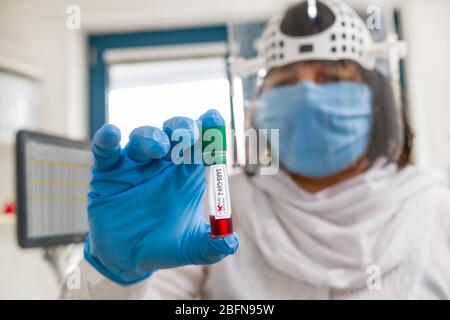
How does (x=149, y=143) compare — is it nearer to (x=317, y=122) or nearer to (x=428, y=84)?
(x=317, y=122)

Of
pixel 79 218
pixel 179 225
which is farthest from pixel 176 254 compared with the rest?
pixel 79 218

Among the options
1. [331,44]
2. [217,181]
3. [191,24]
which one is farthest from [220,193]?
[191,24]

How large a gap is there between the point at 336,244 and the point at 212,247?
1.21 feet

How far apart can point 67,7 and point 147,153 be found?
0.25 meters

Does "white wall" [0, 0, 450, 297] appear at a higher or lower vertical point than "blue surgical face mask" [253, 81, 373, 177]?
higher

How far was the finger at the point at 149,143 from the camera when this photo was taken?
35cm

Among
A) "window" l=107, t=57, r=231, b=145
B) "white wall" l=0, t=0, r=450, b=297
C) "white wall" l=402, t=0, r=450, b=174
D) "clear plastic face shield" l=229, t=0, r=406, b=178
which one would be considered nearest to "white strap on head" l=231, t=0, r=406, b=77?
"clear plastic face shield" l=229, t=0, r=406, b=178

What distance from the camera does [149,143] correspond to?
35 cm

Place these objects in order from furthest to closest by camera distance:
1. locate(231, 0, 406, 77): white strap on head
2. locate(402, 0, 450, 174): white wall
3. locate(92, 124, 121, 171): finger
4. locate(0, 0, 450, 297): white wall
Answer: locate(402, 0, 450, 174): white wall
locate(0, 0, 450, 297): white wall
locate(231, 0, 406, 77): white strap on head
locate(92, 124, 121, 171): finger

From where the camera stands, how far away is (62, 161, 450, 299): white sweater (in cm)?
63

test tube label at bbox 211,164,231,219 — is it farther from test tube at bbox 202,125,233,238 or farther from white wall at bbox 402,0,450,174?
white wall at bbox 402,0,450,174

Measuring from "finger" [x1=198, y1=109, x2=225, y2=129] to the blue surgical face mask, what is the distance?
0.89 feet

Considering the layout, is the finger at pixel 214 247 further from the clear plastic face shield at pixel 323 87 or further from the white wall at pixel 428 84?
the white wall at pixel 428 84

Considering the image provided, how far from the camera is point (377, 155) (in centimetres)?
69
